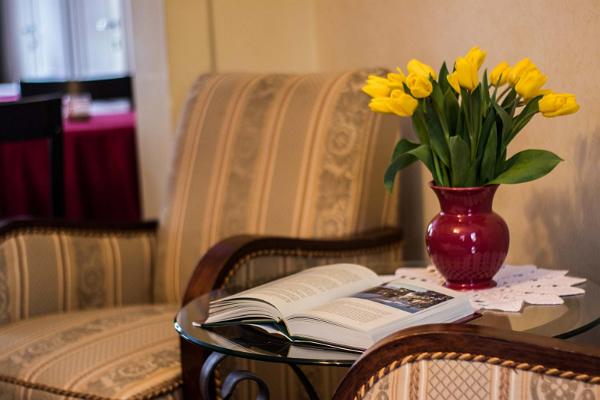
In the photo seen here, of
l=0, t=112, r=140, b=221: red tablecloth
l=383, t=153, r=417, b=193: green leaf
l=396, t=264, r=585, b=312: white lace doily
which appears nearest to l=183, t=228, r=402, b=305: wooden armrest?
l=396, t=264, r=585, b=312: white lace doily

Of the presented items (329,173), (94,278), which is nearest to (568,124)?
(329,173)

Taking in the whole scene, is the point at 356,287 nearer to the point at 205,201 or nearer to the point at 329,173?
the point at 329,173

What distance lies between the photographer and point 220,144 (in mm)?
2145

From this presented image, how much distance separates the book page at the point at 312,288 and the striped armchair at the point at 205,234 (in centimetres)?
22

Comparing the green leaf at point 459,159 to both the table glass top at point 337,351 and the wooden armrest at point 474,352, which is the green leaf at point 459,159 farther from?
the wooden armrest at point 474,352

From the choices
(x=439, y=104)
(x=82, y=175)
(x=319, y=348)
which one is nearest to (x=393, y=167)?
(x=439, y=104)

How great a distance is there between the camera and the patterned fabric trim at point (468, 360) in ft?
3.03

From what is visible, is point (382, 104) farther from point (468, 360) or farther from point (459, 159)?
point (468, 360)

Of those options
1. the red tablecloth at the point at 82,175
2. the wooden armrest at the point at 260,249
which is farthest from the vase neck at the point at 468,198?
the red tablecloth at the point at 82,175

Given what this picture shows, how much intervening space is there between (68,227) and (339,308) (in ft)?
3.12

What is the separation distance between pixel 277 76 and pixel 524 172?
859mm

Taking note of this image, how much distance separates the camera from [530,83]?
1400 mm

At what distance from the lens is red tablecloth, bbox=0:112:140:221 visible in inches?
124

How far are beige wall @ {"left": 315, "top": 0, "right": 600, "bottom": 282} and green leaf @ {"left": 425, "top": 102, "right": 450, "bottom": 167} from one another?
0.33 metres
